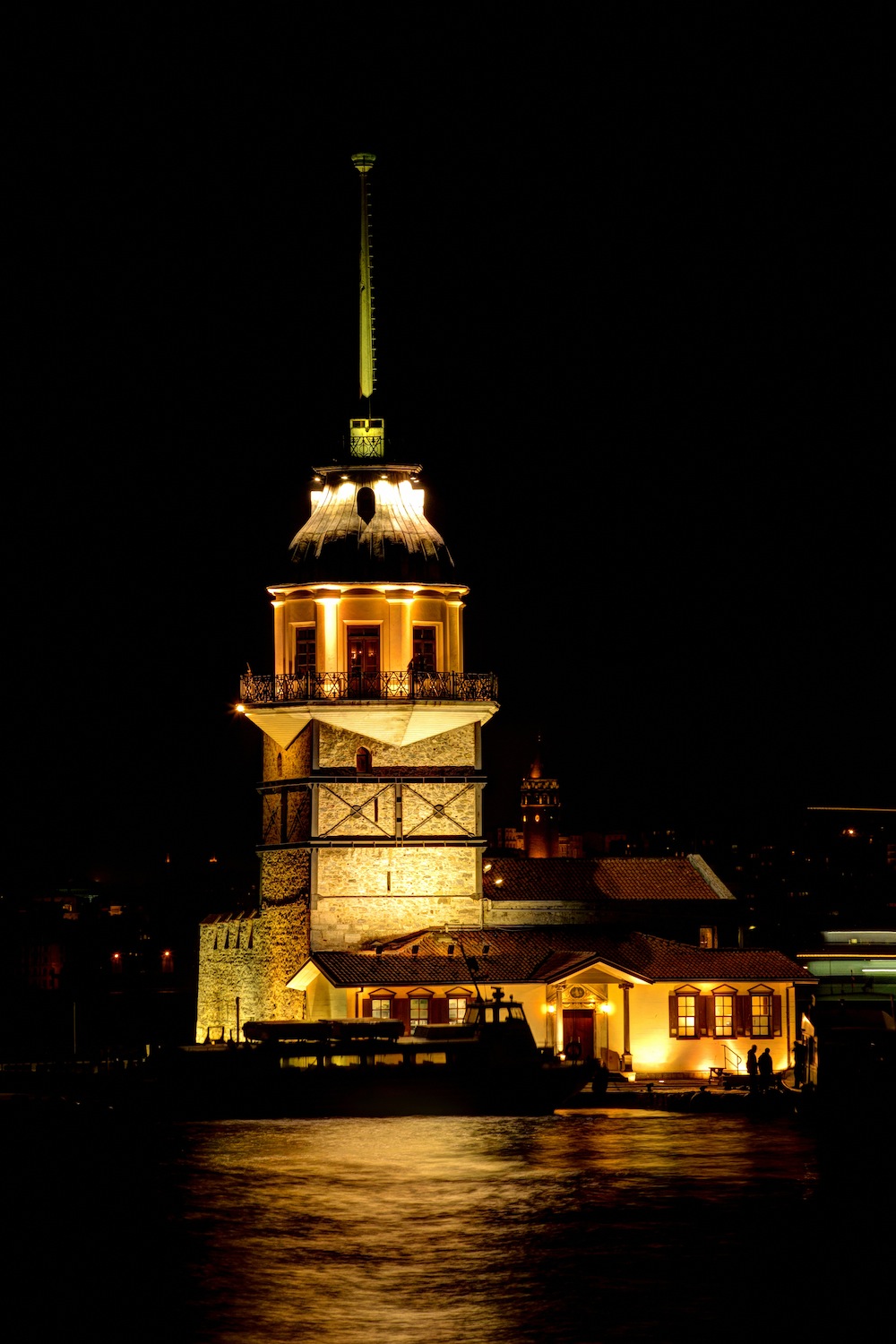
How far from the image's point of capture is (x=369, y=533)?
3403 inches

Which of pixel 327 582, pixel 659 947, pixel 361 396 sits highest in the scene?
pixel 361 396

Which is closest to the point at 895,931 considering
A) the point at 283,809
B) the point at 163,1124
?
the point at 283,809

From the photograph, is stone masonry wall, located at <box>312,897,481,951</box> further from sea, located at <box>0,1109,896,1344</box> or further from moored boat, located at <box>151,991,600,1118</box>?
sea, located at <box>0,1109,896,1344</box>

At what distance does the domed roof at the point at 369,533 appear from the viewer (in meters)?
85.9

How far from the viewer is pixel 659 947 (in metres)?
84.5

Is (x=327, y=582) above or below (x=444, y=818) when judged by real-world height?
above

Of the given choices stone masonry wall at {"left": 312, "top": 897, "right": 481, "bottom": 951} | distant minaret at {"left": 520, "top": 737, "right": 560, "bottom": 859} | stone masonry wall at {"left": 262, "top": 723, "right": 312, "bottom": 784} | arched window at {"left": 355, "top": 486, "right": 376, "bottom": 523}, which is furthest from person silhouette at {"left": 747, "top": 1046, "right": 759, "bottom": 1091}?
distant minaret at {"left": 520, "top": 737, "right": 560, "bottom": 859}

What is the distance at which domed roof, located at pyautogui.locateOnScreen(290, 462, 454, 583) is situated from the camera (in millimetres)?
85875

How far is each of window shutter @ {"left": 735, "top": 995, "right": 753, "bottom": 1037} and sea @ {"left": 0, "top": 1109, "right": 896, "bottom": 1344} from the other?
7366mm

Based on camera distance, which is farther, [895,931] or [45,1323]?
[895,931]

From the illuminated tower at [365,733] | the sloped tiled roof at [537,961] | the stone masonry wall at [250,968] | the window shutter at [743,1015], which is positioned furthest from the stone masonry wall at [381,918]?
the window shutter at [743,1015]

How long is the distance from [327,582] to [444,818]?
25.6ft

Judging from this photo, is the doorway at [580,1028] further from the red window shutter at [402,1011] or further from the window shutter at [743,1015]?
the red window shutter at [402,1011]

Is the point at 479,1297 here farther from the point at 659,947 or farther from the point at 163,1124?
the point at 659,947
